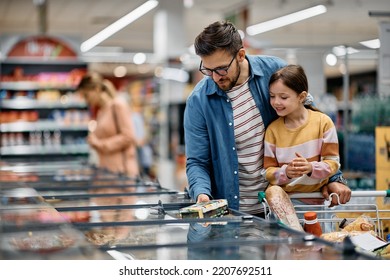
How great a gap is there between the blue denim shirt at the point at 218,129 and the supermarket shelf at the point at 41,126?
7.53 meters

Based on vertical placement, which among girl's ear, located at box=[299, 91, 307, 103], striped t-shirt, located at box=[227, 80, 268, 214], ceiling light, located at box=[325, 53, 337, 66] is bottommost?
striped t-shirt, located at box=[227, 80, 268, 214]

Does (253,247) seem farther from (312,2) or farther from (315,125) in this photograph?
(312,2)

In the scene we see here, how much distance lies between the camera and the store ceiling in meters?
11.6

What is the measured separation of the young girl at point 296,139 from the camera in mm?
2674

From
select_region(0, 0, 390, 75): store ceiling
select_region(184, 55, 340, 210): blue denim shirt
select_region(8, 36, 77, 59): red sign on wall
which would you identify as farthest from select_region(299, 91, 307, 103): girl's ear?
select_region(8, 36, 77, 59): red sign on wall

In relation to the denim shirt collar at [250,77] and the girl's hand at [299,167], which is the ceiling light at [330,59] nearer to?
the denim shirt collar at [250,77]

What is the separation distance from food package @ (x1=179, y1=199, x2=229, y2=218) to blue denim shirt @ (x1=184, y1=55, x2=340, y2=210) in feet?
1.02

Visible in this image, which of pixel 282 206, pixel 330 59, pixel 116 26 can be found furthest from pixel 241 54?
pixel 116 26

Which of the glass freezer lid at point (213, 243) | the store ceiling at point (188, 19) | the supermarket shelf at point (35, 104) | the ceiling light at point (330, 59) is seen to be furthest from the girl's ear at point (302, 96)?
the supermarket shelf at point (35, 104)

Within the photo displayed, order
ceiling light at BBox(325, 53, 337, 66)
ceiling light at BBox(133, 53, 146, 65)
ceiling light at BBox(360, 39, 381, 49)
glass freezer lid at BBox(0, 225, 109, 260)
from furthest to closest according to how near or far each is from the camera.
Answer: ceiling light at BBox(133, 53, 146, 65)
ceiling light at BBox(325, 53, 337, 66)
ceiling light at BBox(360, 39, 381, 49)
glass freezer lid at BBox(0, 225, 109, 260)

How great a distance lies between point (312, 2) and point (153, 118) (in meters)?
3.41

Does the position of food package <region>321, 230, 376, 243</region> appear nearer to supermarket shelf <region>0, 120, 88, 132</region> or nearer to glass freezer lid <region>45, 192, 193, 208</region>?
glass freezer lid <region>45, 192, 193, 208</region>

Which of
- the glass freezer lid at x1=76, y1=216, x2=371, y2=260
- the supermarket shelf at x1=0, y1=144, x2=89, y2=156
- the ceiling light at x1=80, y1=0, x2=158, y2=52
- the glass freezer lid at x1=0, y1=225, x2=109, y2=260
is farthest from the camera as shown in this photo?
the ceiling light at x1=80, y1=0, x2=158, y2=52
